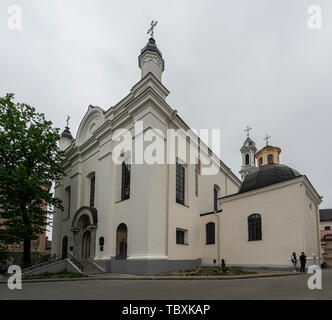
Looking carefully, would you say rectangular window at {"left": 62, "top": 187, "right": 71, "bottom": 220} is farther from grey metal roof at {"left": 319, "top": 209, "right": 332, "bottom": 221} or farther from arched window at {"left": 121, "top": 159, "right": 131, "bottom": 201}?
grey metal roof at {"left": 319, "top": 209, "right": 332, "bottom": 221}

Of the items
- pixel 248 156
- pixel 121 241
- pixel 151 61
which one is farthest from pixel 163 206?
pixel 248 156

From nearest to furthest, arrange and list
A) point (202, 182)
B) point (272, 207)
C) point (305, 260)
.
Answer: point (305, 260), point (272, 207), point (202, 182)

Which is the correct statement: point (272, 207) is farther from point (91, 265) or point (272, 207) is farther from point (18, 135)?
point (18, 135)

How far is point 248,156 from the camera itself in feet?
143

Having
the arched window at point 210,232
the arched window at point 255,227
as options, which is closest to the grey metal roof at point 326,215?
the arched window at point 210,232

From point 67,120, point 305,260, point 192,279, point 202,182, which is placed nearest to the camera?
point 192,279

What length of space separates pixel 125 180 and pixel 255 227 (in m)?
9.69

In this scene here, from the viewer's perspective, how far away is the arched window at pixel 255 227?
18938mm

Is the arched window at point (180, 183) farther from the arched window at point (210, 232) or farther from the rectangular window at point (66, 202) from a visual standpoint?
the rectangular window at point (66, 202)

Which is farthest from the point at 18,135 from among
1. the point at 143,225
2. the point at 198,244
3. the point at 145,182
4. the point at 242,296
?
the point at 242,296

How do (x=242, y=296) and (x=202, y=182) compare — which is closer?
(x=242, y=296)

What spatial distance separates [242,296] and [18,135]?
17161mm

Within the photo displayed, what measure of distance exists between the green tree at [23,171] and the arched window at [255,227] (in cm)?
1427
